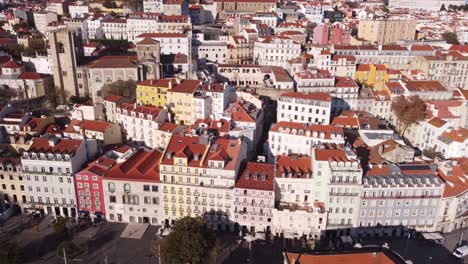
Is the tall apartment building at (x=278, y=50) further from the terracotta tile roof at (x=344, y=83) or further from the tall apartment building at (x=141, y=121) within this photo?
the tall apartment building at (x=141, y=121)

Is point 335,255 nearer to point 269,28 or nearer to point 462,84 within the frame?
point 462,84

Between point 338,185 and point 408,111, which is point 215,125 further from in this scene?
point 408,111

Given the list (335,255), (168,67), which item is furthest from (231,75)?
(335,255)

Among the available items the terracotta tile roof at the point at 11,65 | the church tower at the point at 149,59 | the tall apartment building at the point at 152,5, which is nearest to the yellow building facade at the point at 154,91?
the church tower at the point at 149,59

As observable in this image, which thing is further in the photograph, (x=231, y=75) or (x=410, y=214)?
(x=231, y=75)

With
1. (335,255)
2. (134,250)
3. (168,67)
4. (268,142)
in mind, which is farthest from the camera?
(168,67)

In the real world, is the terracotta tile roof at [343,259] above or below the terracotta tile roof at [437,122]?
below

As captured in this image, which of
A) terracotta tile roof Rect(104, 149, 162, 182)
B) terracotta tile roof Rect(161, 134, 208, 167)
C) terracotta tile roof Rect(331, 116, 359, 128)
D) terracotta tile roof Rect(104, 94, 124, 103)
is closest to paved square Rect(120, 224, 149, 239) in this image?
terracotta tile roof Rect(104, 149, 162, 182)
